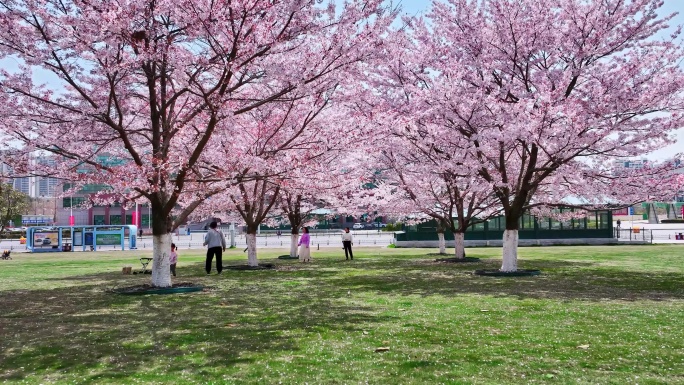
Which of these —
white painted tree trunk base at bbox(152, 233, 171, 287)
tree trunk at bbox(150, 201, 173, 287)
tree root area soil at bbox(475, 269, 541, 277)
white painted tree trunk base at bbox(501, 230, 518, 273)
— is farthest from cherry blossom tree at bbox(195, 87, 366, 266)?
white painted tree trunk base at bbox(501, 230, 518, 273)

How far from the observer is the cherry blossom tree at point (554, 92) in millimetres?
17391

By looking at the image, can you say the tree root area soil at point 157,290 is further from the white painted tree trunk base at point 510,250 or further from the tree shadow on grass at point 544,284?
the white painted tree trunk base at point 510,250

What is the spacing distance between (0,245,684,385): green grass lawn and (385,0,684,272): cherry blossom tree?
4063mm

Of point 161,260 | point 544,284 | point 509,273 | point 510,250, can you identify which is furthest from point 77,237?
point 544,284

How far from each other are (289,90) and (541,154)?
43.1 feet

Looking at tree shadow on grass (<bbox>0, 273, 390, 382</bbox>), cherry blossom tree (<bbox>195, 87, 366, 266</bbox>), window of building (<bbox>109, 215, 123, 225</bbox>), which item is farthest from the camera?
window of building (<bbox>109, 215, 123, 225</bbox>)

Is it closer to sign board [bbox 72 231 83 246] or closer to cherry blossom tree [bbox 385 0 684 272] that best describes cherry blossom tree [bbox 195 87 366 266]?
cherry blossom tree [bbox 385 0 684 272]

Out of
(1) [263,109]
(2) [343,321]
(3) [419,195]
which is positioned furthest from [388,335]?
(3) [419,195]

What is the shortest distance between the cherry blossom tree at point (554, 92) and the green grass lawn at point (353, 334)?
406cm

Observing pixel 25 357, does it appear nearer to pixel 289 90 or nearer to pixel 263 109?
pixel 289 90

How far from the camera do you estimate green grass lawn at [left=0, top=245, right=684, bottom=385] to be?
21.3ft

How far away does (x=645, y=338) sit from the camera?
324 inches

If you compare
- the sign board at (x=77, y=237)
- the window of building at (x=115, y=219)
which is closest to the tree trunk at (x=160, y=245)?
the sign board at (x=77, y=237)

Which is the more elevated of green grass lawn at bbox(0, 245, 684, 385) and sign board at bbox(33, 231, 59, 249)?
sign board at bbox(33, 231, 59, 249)
